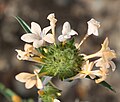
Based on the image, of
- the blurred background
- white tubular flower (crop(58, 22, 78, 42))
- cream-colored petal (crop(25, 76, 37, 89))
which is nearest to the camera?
cream-colored petal (crop(25, 76, 37, 89))

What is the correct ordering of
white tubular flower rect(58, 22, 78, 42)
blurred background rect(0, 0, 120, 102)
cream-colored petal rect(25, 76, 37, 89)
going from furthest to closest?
1. blurred background rect(0, 0, 120, 102)
2. white tubular flower rect(58, 22, 78, 42)
3. cream-colored petal rect(25, 76, 37, 89)

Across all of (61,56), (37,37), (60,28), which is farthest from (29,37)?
(60,28)

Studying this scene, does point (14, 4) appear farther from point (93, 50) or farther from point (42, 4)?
point (93, 50)

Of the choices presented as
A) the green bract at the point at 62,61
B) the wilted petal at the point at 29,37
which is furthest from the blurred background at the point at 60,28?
the wilted petal at the point at 29,37

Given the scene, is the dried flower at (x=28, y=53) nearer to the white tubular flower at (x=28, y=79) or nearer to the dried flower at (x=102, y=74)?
the white tubular flower at (x=28, y=79)

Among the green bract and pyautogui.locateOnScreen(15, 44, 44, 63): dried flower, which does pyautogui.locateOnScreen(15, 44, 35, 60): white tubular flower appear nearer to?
pyautogui.locateOnScreen(15, 44, 44, 63): dried flower

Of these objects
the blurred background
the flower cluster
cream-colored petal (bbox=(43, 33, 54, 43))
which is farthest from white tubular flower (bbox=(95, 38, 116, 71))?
the blurred background

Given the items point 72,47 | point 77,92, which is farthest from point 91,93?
point 72,47

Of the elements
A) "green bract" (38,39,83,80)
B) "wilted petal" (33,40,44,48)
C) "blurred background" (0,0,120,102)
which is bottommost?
"blurred background" (0,0,120,102)

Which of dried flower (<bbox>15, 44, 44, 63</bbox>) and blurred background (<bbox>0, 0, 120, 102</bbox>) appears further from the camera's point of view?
blurred background (<bbox>0, 0, 120, 102</bbox>)
